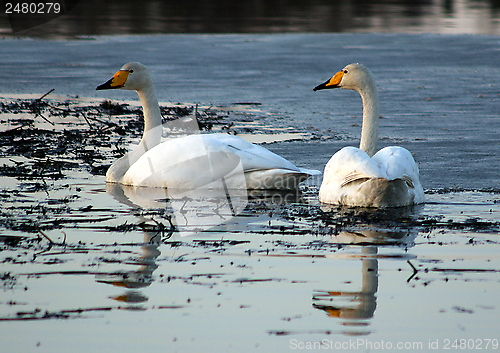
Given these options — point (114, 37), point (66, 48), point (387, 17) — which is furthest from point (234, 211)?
point (387, 17)

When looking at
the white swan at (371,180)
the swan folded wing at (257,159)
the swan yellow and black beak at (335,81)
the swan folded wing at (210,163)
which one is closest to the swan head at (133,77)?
the swan folded wing at (210,163)

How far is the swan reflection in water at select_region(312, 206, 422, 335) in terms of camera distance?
4.60 metres

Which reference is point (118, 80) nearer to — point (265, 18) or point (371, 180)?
point (371, 180)

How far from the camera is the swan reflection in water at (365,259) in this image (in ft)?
15.1

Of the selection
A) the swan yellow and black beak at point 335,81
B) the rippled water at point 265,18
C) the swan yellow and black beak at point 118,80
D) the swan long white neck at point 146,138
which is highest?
the swan yellow and black beak at point 335,81

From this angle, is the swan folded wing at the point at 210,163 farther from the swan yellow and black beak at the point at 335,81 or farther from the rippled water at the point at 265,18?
the rippled water at the point at 265,18

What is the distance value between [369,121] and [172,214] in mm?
2336

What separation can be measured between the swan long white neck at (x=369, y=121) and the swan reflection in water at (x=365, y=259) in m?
1.07

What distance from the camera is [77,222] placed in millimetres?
6695

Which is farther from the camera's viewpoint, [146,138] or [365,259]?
[146,138]

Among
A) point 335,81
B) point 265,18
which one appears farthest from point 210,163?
point 265,18

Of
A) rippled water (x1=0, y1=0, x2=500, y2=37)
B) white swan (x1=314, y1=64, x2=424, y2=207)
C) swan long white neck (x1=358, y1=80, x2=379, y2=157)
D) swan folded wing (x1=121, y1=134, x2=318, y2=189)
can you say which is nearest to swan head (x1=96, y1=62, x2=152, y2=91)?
swan folded wing (x1=121, y1=134, x2=318, y2=189)

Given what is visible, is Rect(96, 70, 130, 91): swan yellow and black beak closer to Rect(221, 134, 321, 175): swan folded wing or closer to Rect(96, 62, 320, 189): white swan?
Rect(96, 62, 320, 189): white swan

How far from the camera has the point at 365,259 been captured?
5.66 meters
